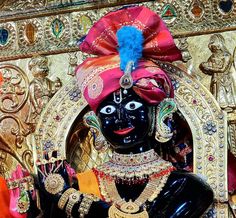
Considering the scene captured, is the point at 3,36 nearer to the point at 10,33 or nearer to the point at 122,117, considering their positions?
the point at 10,33

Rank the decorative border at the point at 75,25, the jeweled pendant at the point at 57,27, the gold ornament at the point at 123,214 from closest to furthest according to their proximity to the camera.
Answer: the gold ornament at the point at 123,214 → the decorative border at the point at 75,25 → the jeweled pendant at the point at 57,27

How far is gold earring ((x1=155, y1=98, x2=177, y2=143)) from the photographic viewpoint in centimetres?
288

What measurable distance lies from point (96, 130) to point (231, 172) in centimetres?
38

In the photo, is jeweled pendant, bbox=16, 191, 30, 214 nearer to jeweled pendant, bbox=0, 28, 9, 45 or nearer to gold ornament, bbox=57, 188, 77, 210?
gold ornament, bbox=57, 188, 77, 210

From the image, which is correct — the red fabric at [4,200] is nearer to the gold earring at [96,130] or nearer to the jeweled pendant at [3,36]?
the gold earring at [96,130]

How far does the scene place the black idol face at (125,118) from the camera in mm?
2852

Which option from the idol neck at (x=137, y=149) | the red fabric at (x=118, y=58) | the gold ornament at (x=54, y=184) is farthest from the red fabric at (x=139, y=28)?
the gold ornament at (x=54, y=184)

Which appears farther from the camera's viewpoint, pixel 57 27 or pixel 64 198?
pixel 57 27

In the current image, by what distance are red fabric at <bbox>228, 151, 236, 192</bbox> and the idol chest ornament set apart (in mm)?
200

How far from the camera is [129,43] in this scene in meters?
2.86

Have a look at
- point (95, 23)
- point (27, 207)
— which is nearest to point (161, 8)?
point (95, 23)

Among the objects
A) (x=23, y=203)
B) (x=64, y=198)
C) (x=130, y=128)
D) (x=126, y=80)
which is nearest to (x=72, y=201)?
(x=64, y=198)

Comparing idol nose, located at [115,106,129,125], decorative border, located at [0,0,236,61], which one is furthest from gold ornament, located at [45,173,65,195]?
decorative border, located at [0,0,236,61]

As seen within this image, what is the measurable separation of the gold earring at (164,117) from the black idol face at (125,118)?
33mm
